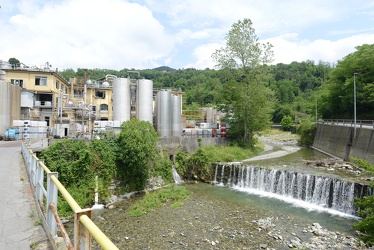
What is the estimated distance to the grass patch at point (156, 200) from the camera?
14.7 metres

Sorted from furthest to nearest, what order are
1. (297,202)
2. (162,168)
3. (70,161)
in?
(162,168), (297,202), (70,161)

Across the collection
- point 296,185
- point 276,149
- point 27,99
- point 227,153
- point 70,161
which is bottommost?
point 296,185

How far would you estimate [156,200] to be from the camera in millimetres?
16234

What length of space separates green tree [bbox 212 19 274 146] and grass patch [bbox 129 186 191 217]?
1487 cm

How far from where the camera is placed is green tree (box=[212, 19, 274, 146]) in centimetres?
2895

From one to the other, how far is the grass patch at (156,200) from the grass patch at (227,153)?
6.65 metres

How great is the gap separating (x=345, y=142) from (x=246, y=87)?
13019 millimetres

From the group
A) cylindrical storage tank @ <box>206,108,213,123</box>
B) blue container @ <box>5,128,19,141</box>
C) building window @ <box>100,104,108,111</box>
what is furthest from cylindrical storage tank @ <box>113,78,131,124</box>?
cylindrical storage tank @ <box>206,108,213,123</box>

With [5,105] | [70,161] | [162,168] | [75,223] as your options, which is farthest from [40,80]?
[75,223]

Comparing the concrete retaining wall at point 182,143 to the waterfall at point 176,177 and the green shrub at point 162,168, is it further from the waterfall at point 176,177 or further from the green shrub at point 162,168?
the waterfall at point 176,177

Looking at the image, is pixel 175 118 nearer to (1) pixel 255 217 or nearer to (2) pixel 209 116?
(1) pixel 255 217

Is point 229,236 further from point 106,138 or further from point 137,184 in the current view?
point 106,138

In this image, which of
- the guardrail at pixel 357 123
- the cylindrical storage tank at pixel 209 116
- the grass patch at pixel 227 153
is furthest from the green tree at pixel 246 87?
the cylindrical storage tank at pixel 209 116

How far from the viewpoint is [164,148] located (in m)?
24.3
